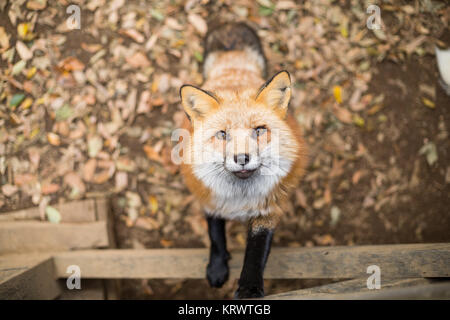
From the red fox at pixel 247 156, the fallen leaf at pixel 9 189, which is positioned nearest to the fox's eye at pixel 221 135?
the red fox at pixel 247 156

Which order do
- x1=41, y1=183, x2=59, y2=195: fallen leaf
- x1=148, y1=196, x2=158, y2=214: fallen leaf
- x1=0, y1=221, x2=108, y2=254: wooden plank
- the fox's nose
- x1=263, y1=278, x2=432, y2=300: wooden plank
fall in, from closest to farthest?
the fox's nose, x1=263, y1=278, x2=432, y2=300: wooden plank, x1=0, y1=221, x2=108, y2=254: wooden plank, x1=41, y1=183, x2=59, y2=195: fallen leaf, x1=148, y1=196, x2=158, y2=214: fallen leaf

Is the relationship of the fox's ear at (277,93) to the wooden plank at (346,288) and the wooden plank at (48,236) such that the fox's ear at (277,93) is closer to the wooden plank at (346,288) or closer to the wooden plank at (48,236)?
the wooden plank at (346,288)

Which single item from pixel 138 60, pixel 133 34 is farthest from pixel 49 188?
pixel 133 34

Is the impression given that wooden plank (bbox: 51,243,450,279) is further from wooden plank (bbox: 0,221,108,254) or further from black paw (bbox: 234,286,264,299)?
black paw (bbox: 234,286,264,299)

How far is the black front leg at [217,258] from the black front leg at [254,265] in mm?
247

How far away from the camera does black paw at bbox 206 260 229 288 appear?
180cm

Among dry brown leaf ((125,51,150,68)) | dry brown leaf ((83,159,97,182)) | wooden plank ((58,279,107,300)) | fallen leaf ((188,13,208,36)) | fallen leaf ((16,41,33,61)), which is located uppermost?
fallen leaf ((188,13,208,36))

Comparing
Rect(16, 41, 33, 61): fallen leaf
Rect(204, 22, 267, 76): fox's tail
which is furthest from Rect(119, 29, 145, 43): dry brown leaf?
Rect(16, 41, 33, 61): fallen leaf

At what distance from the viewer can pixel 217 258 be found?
181 cm

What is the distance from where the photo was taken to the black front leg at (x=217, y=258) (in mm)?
1766

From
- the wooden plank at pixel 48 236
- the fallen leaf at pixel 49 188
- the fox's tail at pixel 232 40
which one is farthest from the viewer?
the fallen leaf at pixel 49 188

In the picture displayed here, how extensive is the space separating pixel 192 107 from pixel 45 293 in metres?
1.57
